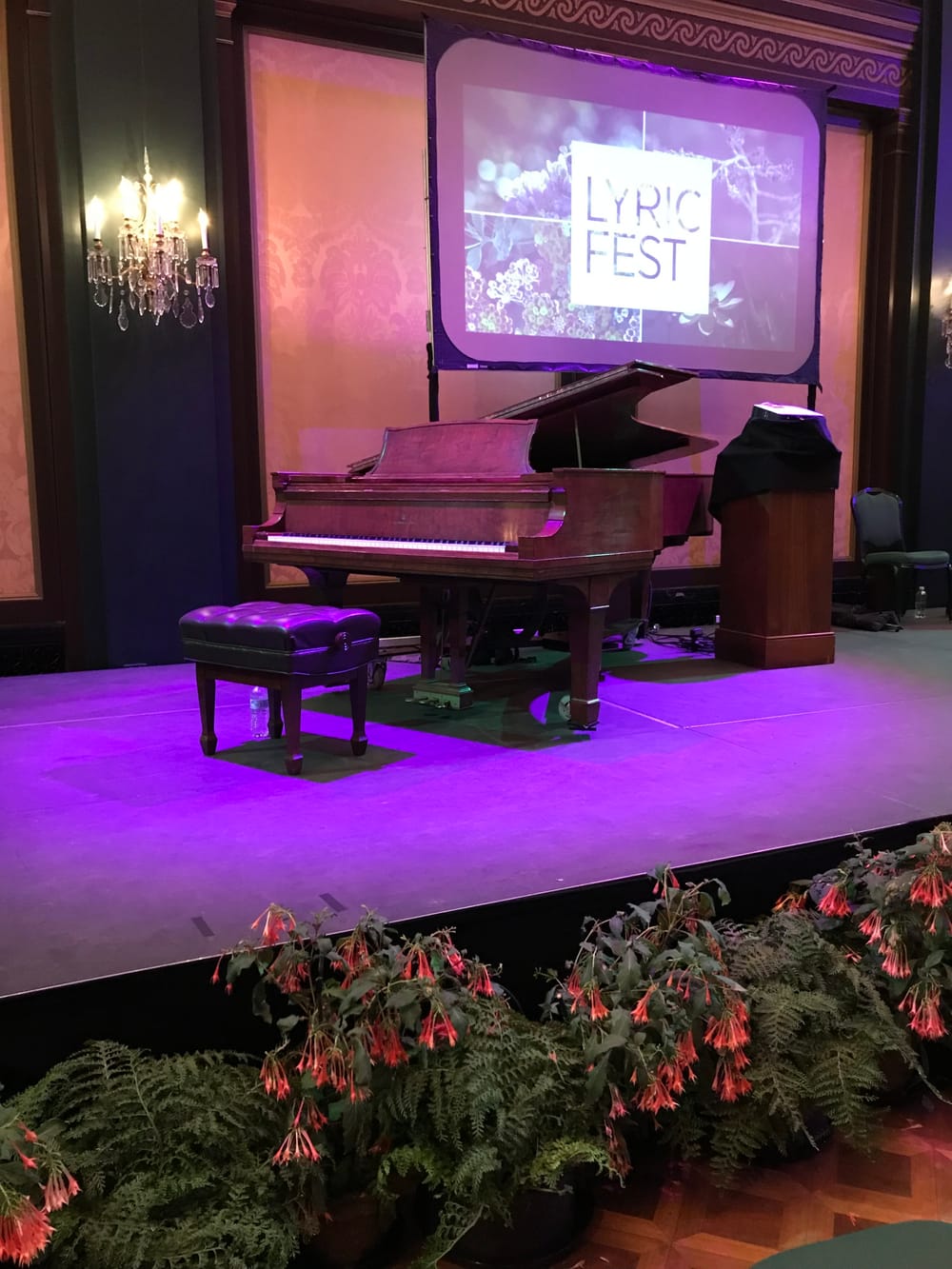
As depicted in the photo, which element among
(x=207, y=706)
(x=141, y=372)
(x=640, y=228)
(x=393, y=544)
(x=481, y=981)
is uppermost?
(x=640, y=228)

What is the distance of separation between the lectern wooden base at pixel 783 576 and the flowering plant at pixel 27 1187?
377 centimetres

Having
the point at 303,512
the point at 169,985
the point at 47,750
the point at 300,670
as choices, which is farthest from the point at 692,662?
the point at 169,985

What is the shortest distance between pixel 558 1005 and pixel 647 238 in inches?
193

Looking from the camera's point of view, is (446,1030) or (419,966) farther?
(419,966)

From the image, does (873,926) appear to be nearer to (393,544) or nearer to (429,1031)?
(429,1031)

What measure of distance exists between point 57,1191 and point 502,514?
8.21 feet

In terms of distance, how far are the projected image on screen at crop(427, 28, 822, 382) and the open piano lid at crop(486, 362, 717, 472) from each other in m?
1.23

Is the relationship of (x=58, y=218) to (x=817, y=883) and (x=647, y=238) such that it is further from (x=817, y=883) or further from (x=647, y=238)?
(x=817, y=883)

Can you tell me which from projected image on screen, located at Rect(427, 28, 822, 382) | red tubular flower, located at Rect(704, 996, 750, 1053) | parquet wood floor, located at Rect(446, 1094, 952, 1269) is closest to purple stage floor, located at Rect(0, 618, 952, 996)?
red tubular flower, located at Rect(704, 996, 750, 1053)

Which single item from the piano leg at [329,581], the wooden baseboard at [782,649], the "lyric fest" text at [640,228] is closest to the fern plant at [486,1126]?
the piano leg at [329,581]

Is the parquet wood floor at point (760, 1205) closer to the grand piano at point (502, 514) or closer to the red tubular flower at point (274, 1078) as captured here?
the red tubular flower at point (274, 1078)

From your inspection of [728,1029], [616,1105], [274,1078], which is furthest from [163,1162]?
[728,1029]

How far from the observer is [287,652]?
9.37 ft

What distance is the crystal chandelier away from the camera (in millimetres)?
4477
